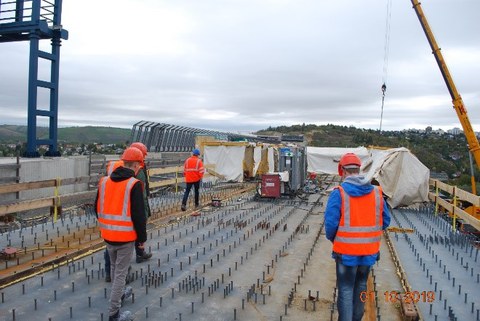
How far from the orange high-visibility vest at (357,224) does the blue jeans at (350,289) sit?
17cm

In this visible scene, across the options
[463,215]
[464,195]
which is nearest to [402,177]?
[464,195]

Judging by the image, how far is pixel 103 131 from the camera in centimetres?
6469

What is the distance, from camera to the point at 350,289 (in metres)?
3.62

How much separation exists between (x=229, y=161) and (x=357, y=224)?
1553cm

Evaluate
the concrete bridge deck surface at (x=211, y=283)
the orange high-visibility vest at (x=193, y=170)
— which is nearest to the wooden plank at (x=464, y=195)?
the concrete bridge deck surface at (x=211, y=283)

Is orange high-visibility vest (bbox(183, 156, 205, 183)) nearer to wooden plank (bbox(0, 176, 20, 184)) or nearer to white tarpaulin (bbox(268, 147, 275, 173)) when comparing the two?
wooden plank (bbox(0, 176, 20, 184))

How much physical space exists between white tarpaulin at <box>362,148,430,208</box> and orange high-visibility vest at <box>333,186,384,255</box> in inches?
342

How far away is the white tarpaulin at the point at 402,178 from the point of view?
1185 cm

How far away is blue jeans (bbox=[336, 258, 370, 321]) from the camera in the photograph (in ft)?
11.7

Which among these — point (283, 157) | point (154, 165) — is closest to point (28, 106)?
point (154, 165)

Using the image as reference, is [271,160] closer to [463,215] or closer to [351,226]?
[463,215]

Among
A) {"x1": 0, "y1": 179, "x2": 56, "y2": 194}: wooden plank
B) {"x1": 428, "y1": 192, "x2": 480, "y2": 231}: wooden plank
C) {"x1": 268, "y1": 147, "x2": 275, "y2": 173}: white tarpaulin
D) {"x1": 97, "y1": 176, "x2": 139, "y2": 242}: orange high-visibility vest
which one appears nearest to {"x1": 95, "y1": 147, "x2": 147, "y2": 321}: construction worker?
{"x1": 97, "y1": 176, "x2": 139, "y2": 242}: orange high-visibility vest

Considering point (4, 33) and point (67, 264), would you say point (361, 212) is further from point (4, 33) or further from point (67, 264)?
point (4, 33)
